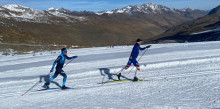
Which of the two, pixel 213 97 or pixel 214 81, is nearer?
pixel 213 97

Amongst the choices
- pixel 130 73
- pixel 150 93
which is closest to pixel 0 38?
pixel 130 73

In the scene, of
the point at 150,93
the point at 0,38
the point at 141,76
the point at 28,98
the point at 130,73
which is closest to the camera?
the point at 150,93

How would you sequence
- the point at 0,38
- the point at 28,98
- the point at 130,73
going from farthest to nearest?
the point at 0,38
the point at 130,73
the point at 28,98

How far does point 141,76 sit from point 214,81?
10.8 ft

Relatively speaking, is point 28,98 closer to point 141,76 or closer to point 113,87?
point 113,87

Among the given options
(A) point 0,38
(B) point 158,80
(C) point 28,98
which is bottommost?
(C) point 28,98

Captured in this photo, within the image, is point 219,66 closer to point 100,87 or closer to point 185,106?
point 185,106

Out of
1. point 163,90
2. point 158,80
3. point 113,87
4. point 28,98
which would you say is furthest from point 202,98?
point 28,98

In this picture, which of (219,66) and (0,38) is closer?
(219,66)

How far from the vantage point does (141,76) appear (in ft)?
32.9

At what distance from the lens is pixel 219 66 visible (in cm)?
1051

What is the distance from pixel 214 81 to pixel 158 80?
223 cm

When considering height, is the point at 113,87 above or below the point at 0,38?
below

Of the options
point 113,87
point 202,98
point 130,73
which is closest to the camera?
point 202,98
